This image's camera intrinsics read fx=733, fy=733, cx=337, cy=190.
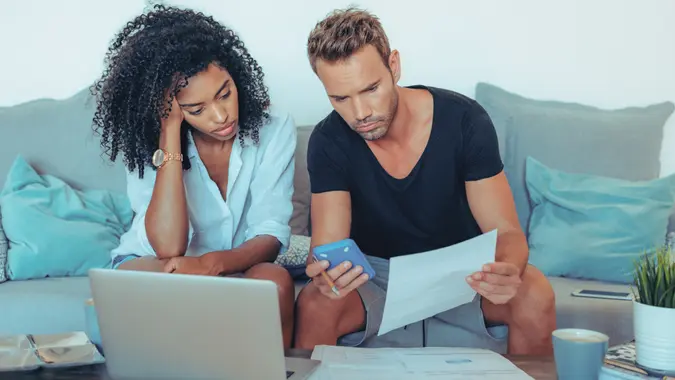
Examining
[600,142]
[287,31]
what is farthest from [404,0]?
[600,142]

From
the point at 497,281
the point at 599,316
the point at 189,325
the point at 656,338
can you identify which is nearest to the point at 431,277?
the point at 497,281

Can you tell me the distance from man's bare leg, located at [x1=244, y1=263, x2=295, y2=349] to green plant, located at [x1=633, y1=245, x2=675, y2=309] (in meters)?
0.80

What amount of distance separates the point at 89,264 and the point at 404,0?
1435mm

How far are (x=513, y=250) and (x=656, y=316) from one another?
0.56 metres

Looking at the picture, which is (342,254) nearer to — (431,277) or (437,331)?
(431,277)

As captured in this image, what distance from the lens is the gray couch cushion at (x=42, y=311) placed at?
201 cm

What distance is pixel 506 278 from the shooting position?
1379mm

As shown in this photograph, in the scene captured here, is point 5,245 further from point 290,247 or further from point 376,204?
point 376,204

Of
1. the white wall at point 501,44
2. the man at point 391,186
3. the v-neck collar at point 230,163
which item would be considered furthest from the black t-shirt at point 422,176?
the white wall at point 501,44

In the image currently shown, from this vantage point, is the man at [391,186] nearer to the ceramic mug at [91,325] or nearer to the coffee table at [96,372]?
the coffee table at [96,372]

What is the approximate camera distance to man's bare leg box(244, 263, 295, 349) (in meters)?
1.64

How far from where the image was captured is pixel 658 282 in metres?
1.02

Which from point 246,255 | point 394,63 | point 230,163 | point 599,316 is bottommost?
point 599,316

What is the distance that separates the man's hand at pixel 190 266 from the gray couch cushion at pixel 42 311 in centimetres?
43
